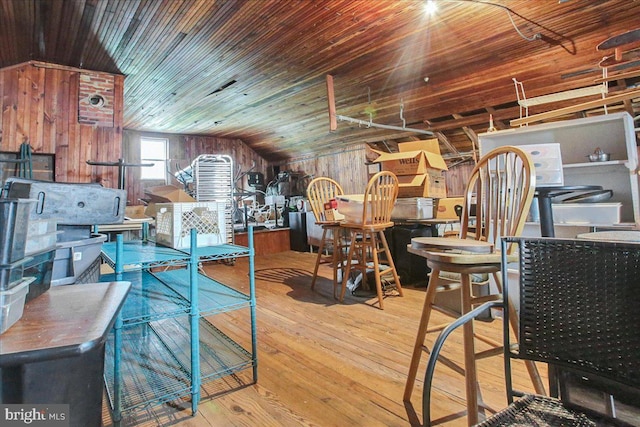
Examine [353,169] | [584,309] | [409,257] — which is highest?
[353,169]

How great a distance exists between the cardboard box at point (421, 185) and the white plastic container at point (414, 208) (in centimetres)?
8

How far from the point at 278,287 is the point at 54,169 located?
2941 millimetres

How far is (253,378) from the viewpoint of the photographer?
4.98ft

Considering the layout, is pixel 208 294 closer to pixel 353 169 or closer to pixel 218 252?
pixel 218 252

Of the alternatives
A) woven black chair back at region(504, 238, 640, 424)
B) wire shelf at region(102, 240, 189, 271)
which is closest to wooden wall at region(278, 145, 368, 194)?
wire shelf at region(102, 240, 189, 271)

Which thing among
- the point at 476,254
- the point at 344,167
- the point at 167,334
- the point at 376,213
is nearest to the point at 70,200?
the point at 167,334

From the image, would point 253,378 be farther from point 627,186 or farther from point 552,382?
point 627,186

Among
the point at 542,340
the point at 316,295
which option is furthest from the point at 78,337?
the point at 316,295

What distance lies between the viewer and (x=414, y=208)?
3.43m

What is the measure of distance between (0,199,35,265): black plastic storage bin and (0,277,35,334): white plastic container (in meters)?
0.05

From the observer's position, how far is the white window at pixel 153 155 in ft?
23.1

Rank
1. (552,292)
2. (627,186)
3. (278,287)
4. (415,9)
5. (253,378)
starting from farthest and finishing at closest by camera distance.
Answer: (278,287) → (415,9) → (627,186) → (253,378) → (552,292)

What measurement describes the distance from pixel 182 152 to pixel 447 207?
651cm

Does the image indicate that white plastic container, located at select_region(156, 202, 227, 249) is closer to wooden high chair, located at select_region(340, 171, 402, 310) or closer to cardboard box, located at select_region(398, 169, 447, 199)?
wooden high chair, located at select_region(340, 171, 402, 310)
